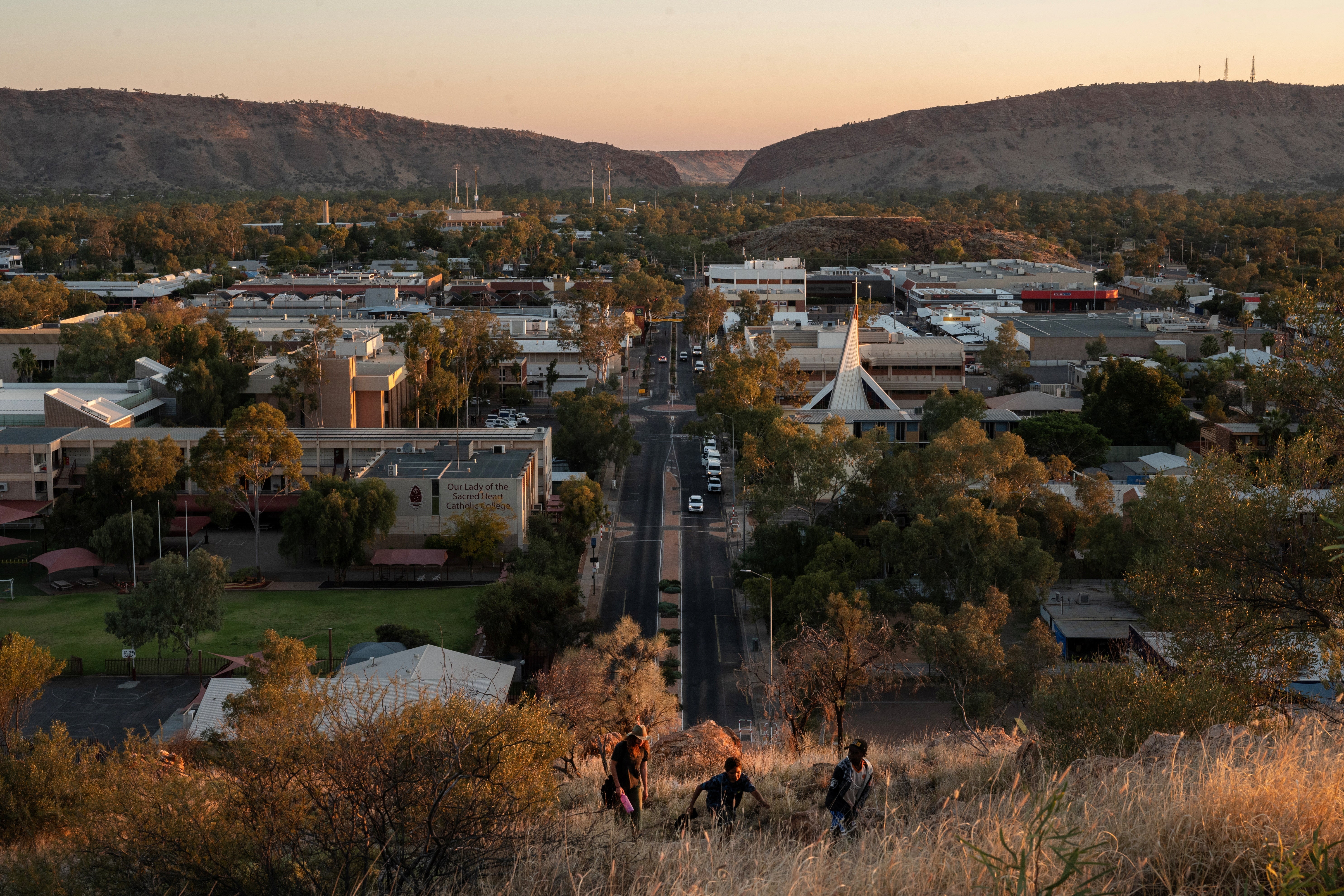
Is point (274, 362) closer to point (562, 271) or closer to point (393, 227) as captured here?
point (562, 271)

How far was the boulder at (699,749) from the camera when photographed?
13.2 metres

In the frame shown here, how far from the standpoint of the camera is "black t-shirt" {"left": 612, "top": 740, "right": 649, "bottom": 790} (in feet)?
28.9

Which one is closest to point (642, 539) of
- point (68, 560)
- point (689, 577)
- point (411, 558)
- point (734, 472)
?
point (689, 577)

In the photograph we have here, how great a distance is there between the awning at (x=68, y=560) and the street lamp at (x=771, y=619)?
1964 cm

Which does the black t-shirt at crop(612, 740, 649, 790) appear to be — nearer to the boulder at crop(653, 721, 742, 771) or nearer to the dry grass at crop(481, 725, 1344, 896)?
the dry grass at crop(481, 725, 1344, 896)

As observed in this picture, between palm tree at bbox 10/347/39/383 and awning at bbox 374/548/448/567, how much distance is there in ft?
117

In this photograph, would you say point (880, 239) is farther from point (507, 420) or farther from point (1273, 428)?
point (1273, 428)

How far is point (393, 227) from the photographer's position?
134125mm

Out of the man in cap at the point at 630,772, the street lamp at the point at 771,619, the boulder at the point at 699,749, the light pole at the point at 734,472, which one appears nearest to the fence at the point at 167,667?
the street lamp at the point at 771,619

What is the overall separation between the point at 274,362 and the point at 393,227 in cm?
8311

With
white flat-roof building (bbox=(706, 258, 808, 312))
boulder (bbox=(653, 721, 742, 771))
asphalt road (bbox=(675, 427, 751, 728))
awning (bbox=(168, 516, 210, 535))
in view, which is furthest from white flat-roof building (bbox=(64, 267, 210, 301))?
boulder (bbox=(653, 721, 742, 771))

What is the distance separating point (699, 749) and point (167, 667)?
62.6ft

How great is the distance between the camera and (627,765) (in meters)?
8.85

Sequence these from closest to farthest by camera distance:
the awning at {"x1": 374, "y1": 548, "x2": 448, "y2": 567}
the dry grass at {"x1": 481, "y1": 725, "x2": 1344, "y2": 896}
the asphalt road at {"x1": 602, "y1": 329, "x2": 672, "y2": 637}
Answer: the dry grass at {"x1": 481, "y1": 725, "x2": 1344, "y2": 896}
the asphalt road at {"x1": 602, "y1": 329, "x2": 672, "y2": 637}
the awning at {"x1": 374, "y1": 548, "x2": 448, "y2": 567}
